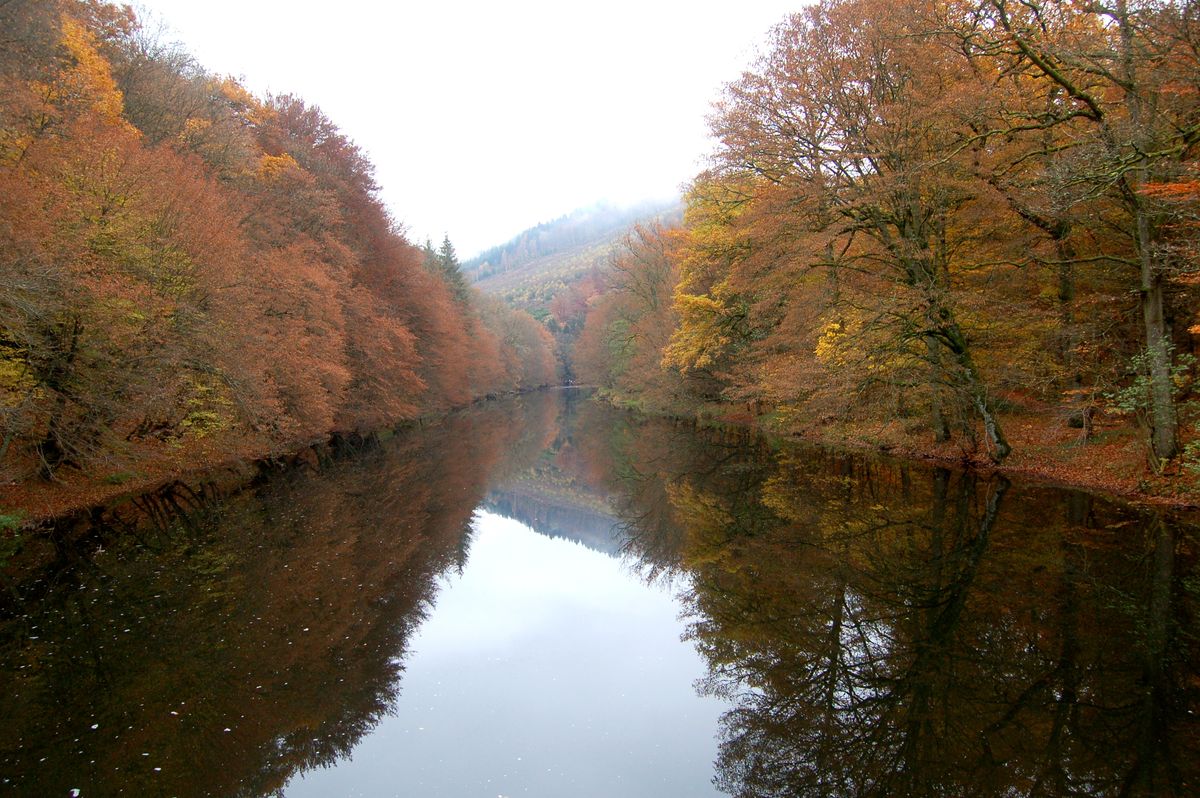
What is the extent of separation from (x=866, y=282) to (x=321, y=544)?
53.0 feet

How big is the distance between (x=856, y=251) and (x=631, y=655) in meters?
16.2

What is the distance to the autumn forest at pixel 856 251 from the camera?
11984 millimetres

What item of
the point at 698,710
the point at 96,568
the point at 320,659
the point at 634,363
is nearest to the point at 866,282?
the point at 698,710

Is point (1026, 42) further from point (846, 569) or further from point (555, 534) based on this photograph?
point (555, 534)

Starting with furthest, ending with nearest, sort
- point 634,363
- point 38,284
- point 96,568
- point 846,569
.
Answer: point 634,363
point 38,284
point 96,568
point 846,569

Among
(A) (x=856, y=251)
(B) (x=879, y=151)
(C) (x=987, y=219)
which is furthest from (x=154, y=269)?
(C) (x=987, y=219)

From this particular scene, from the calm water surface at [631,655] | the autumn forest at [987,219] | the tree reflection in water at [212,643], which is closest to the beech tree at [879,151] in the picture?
the autumn forest at [987,219]

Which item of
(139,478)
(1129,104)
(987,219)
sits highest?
(1129,104)

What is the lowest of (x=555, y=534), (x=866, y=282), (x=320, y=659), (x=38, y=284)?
(x=555, y=534)

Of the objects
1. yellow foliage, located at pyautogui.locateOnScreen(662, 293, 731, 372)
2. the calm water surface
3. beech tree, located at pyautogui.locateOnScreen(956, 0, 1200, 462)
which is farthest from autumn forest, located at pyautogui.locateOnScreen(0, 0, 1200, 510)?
yellow foliage, located at pyautogui.locateOnScreen(662, 293, 731, 372)

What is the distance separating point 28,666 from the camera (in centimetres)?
725

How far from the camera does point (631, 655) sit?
772 cm

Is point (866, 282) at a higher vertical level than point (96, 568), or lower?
higher

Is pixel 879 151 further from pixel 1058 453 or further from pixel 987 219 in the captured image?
pixel 1058 453
